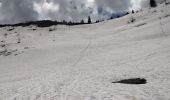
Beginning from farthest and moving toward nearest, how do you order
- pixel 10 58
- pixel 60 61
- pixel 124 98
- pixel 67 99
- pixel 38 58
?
pixel 10 58
pixel 38 58
pixel 60 61
pixel 67 99
pixel 124 98

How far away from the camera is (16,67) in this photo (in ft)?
118

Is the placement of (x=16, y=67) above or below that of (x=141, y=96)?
below

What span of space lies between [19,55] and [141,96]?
36.7 metres

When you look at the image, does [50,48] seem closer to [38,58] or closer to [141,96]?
[38,58]

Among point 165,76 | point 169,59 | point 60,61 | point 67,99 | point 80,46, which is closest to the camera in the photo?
point 67,99

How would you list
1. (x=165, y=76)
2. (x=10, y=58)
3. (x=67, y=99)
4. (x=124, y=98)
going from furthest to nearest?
1. (x=10, y=58)
2. (x=165, y=76)
3. (x=67, y=99)
4. (x=124, y=98)

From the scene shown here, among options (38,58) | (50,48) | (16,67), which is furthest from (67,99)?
(50,48)

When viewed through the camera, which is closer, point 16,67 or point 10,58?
point 16,67

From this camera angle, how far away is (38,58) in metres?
40.4

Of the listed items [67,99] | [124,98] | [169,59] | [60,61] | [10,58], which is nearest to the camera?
[124,98]

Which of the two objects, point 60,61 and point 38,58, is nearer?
point 60,61

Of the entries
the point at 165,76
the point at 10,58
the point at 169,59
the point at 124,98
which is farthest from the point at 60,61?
the point at 124,98

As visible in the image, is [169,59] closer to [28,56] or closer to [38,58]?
[38,58]

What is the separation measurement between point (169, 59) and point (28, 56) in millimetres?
28638
